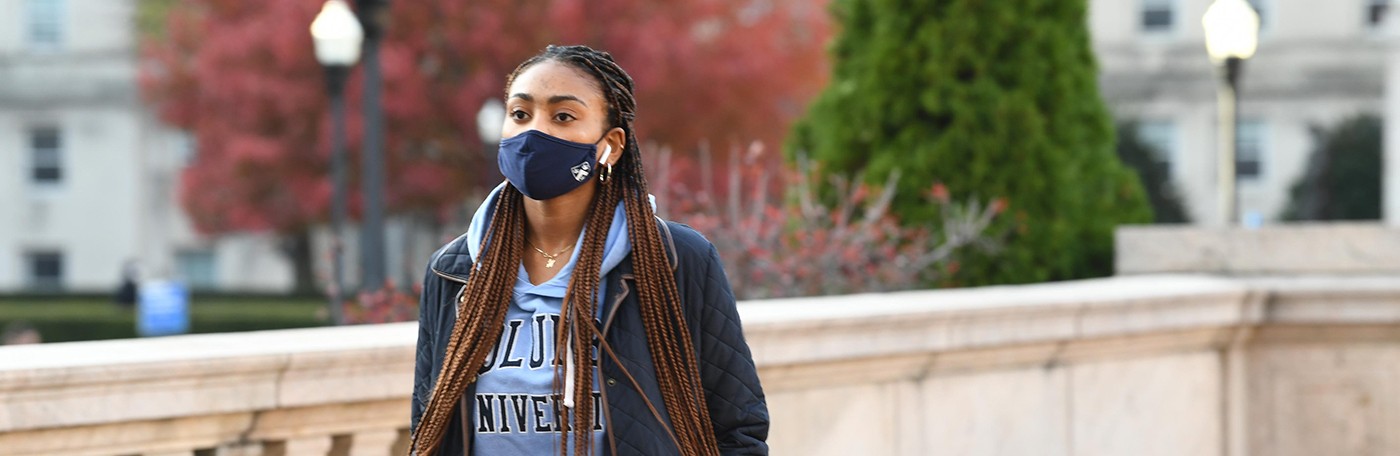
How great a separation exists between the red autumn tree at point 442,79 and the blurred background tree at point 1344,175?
13278mm

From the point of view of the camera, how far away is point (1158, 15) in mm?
43438

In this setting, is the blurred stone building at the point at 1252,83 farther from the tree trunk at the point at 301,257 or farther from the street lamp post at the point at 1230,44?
the street lamp post at the point at 1230,44

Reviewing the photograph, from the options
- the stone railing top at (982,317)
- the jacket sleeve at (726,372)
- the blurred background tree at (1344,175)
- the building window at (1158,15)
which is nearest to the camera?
the jacket sleeve at (726,372)

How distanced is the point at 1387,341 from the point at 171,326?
711 inches

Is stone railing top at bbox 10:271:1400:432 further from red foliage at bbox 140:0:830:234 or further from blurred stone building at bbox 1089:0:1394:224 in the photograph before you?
blurred stone building at bbox 1089:0:1394:224

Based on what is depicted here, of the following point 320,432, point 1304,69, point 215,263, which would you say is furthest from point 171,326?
point 1304,69

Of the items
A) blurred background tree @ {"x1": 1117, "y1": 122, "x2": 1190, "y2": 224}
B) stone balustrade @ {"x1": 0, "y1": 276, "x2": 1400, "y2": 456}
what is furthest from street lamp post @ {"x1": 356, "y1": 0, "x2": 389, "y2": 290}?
blurred background tree @ {"x1": 1117, "y1": 122, "x2": 1190, "y2": 224}

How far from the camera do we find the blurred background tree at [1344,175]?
125ft

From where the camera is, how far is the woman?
3.09 m

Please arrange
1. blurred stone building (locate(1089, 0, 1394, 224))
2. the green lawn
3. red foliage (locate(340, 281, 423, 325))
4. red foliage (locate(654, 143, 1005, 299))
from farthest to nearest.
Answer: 1. blurred stone building (locate(1089, 0, 1394, 224))
2. the green lawn
3. red foliage (locate(654, 143, 1005, 299))
4. red foliage (locate(340, 281, 423, 325))

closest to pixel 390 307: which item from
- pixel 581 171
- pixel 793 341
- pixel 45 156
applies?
pixel 793 341

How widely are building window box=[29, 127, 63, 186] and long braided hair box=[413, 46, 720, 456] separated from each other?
45395 mm

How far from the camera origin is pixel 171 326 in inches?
883

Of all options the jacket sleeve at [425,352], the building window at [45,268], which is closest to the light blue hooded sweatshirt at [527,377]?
the jacket sleeve at [425,352]
